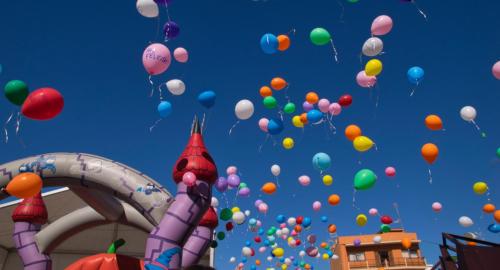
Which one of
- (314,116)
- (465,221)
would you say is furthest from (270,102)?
(465,221)

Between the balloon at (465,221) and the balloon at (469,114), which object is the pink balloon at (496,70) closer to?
the balloon at (469,114)

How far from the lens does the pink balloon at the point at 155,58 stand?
6078 millimetres

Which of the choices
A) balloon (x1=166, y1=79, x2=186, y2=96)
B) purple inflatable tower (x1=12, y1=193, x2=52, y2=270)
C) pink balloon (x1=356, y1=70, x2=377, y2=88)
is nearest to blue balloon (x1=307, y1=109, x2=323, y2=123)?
pink balloon (x1=356, y1=70, x2=377, y2=88)

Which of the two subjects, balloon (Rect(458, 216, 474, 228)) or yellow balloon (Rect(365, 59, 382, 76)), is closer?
yellow balloon (Rect(365, 59, 382, 76))

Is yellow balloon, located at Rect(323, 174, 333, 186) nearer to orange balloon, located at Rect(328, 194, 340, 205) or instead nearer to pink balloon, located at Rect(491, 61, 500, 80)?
orange balloon, located at Rect(328, 194, 340, 205)

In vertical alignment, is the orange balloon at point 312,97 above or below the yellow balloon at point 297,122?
above

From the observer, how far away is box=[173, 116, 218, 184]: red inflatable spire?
213 inches

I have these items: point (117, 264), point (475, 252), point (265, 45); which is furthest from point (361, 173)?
point (117, 264)

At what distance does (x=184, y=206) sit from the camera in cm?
521

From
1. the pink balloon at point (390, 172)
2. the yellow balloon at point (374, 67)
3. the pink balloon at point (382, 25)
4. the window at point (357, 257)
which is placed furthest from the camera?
the window at point (357, 257)

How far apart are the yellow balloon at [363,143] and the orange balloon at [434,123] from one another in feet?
4.40

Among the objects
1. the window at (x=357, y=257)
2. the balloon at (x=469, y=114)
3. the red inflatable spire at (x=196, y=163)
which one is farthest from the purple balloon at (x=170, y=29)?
the window at (x=357, y=257)

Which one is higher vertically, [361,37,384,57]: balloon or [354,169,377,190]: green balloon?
[361,37,384,57]: balloon

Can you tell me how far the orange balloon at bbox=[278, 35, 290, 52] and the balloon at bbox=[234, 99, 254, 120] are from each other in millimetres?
1421
